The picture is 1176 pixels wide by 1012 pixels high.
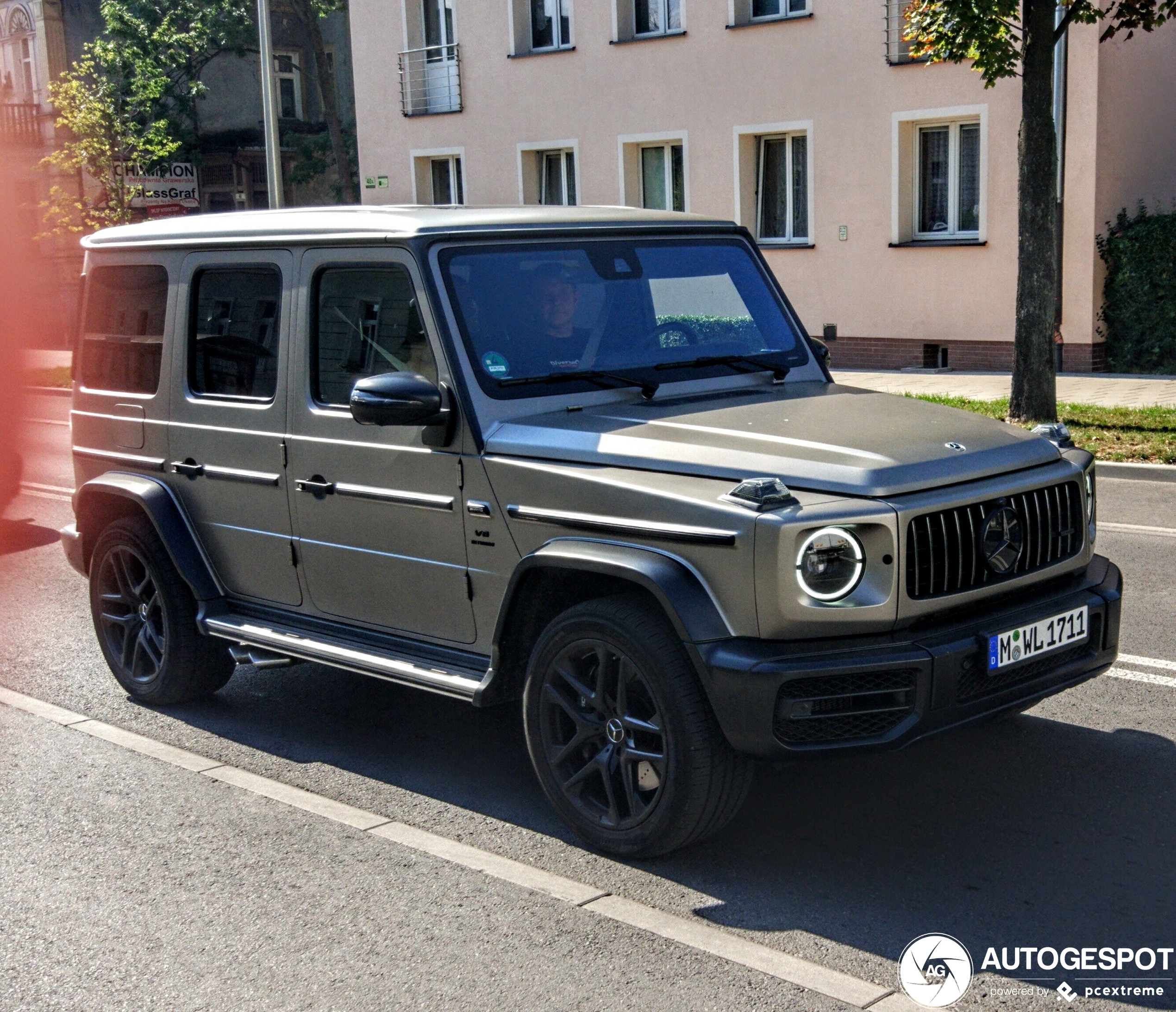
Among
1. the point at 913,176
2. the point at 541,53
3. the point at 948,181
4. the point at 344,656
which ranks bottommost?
the point at 344,656

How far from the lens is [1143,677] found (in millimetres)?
6059

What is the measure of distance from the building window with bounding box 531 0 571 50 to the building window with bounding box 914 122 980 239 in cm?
687

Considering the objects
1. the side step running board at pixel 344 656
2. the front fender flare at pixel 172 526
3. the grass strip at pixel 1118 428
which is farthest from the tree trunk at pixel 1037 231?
the side step running board at pixel 344 656

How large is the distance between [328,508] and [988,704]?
2.41 m

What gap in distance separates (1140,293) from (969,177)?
305 cm

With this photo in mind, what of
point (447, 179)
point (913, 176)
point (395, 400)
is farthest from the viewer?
point (447, 179)

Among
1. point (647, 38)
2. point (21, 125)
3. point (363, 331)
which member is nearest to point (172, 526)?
point (363, 331)

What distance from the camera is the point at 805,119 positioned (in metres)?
21.9

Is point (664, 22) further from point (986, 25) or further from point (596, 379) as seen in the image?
point (596, 379)

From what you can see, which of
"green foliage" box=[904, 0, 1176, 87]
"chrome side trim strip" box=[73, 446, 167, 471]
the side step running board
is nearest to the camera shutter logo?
the side step running board

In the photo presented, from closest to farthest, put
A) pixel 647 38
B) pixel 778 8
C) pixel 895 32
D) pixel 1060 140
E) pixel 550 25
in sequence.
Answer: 1. pixel 1060 140
2. pixel 895 32
3. pixel 778 8
4. pixel 647 38
5. pixel 550 25

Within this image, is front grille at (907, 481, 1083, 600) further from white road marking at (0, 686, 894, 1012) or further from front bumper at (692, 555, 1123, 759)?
white road marking at (0, 686, 894, 1012)

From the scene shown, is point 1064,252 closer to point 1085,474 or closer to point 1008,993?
point 1085,474

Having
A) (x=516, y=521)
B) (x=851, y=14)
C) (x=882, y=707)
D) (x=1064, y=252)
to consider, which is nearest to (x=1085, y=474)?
(x=882, y=707)
